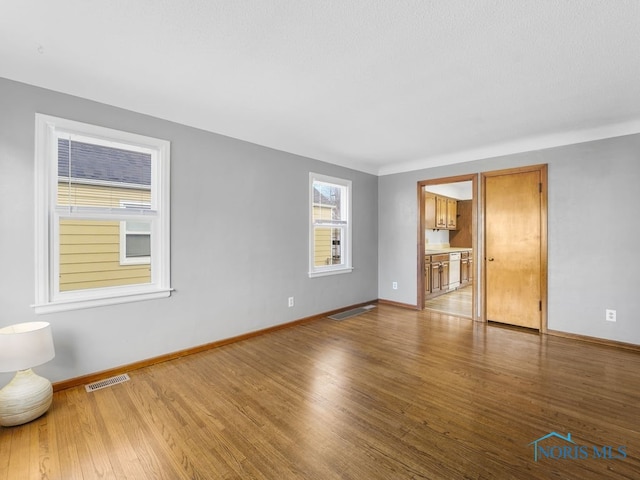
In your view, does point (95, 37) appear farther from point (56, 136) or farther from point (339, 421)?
point (339, 421)

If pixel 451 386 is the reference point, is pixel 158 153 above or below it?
above

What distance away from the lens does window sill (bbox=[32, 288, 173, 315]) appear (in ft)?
7.77

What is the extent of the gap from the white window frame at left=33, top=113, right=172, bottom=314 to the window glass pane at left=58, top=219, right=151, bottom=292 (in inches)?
4.5

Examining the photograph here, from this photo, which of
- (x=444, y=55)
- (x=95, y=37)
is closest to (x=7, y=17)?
(x=95, y=37)

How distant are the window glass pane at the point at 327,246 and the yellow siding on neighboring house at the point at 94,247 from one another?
2.40m

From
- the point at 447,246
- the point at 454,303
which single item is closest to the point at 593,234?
the point at 454,303

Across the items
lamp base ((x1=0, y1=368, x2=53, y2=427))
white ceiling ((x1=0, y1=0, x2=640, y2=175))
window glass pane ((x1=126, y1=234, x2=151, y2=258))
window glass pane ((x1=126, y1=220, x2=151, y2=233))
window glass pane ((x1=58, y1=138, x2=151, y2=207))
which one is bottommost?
lamp base ((x1=0, y1=368, x2=53, y2=427))

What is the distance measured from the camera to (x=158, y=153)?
2.97 meters

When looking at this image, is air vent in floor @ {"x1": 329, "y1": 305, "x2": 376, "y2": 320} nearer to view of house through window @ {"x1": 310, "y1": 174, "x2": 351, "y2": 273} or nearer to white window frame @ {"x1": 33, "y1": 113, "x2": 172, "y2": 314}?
view of house through window @ {"x1": 310, "y1": 174, "x2": 351, "y2": 273}

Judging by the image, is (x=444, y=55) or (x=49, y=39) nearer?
(x=49, y=39)

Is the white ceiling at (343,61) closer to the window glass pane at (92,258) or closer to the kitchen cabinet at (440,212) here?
the window glass pane at (92,258)

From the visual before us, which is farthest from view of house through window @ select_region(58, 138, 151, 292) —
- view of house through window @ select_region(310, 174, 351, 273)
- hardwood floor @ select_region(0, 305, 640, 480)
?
view of house through window @ select_region(310, 174, 351, 273)

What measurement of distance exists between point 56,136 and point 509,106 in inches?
159

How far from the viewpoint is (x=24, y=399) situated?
197cm
